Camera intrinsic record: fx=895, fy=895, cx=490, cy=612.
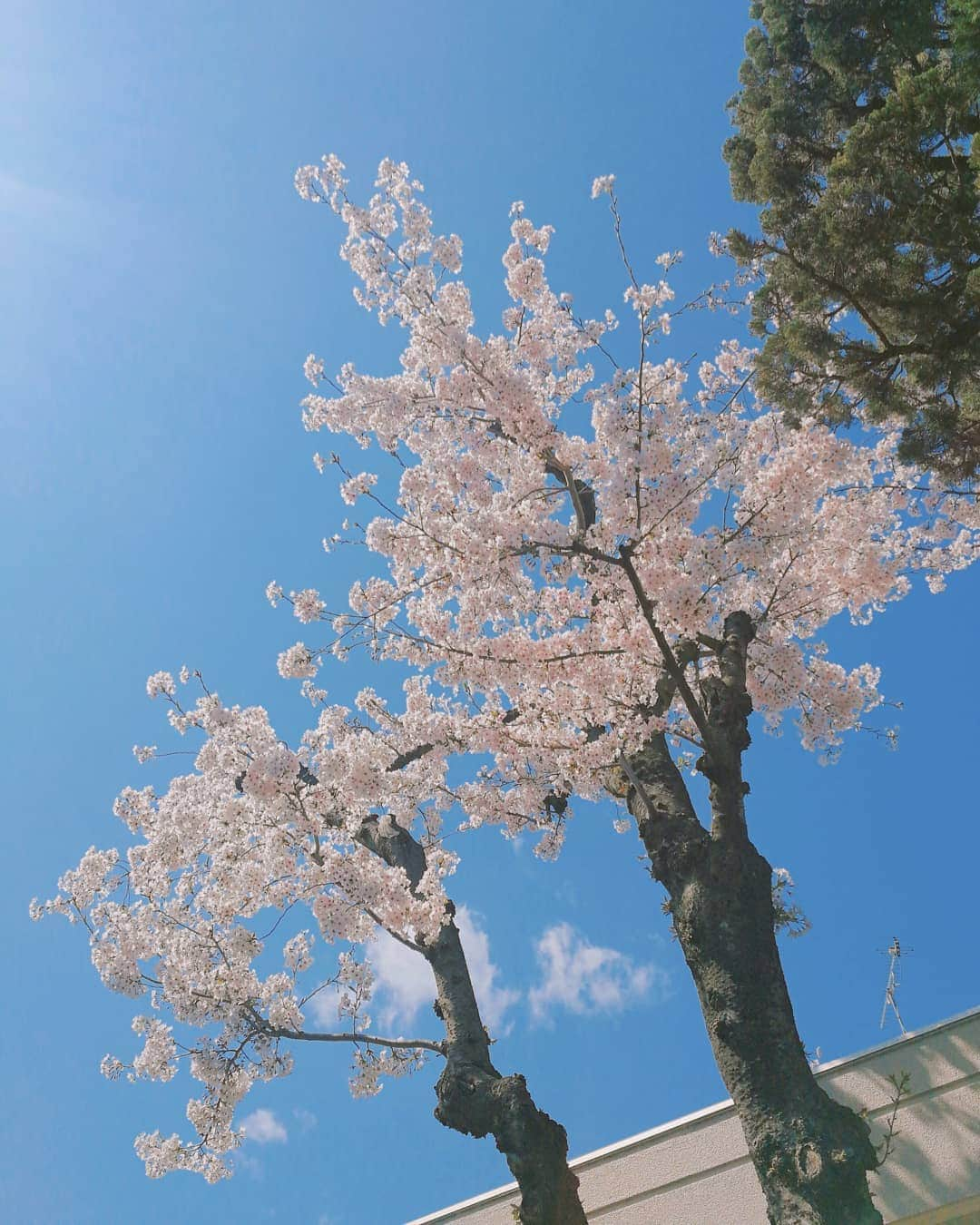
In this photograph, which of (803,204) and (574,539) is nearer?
(574,539)

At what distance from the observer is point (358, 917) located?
541 cm

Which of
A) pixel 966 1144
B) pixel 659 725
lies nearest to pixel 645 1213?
pixel 966 1144

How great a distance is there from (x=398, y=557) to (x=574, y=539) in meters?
1.37

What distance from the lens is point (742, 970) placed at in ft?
14.8

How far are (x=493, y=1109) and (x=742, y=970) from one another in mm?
1641

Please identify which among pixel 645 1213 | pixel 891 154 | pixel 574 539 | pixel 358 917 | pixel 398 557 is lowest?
pixel 645 1213

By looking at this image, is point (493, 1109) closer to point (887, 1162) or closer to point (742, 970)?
point (742, 970)

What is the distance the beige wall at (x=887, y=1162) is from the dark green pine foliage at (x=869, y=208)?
13.6ft

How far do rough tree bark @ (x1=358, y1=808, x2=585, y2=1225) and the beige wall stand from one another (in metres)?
1.45

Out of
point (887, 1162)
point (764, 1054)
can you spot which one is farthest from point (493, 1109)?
point (887, 1162)

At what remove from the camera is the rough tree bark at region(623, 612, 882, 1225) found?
403 cm

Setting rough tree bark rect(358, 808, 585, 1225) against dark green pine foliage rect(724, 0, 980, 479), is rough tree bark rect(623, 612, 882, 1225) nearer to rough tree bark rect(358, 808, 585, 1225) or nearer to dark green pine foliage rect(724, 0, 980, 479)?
rough tree bark rect(358, 808, 585, 1225)

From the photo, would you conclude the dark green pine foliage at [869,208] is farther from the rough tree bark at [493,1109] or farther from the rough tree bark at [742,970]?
the rough tree bark at [493,1109]

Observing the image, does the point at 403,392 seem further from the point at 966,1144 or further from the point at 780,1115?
the point at 966,1144
